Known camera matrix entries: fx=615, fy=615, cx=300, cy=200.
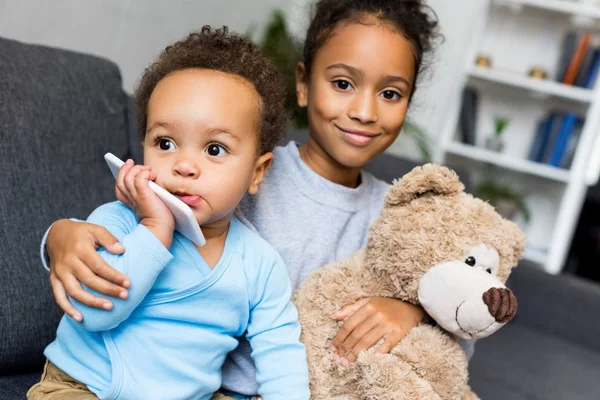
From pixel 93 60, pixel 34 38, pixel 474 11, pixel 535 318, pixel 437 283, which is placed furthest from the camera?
pixel 474 11

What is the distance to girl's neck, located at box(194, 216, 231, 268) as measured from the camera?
0.92 metres

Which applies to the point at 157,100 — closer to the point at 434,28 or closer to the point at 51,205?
the point at 51,205

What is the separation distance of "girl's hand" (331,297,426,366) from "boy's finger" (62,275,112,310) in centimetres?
38

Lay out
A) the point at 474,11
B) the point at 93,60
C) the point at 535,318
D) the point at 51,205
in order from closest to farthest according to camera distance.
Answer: the point at 51,205, the point at 93,60, the point at 535,318, the point at 474,11

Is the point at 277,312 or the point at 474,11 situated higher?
the point at 474,11

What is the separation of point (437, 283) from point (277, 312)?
248mm

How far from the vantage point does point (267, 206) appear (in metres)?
1.18

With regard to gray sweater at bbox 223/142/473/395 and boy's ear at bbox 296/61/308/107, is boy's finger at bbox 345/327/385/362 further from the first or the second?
boy's ear at bbox 296/61/308/107

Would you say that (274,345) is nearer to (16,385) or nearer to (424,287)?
(424,287)

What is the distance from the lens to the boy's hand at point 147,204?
804mm

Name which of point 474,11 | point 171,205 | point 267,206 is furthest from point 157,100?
point 474,11

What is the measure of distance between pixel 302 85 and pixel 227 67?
43 cm

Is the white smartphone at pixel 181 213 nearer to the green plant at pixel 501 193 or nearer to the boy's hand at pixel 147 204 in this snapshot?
the boy's hand at pixel 147 204

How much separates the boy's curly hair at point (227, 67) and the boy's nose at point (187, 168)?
0.49 feet
